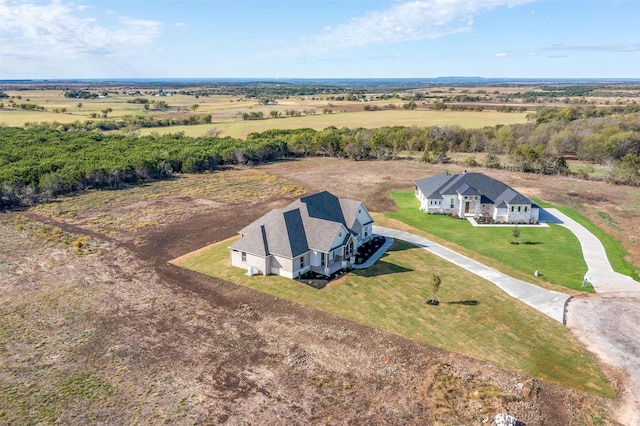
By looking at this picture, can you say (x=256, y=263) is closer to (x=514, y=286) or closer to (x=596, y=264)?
(x=514, y=286)

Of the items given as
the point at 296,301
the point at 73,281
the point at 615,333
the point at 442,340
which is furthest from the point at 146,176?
the point at 615,333

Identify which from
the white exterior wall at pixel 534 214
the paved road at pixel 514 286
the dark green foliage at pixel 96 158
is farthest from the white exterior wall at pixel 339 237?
the dark green foliage at pixel 96 158

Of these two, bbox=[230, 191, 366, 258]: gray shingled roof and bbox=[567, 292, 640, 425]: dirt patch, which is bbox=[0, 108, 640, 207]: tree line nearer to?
bbox=[230, 191, 366, 258]: gray shingled roof

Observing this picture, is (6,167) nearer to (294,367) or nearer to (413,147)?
(294,367)

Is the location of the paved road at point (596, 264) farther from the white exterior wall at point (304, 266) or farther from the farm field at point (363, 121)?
the farm field at point (363, 121)

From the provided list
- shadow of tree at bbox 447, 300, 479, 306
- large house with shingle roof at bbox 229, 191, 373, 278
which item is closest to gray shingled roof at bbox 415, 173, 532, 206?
large house with shingle roof at bbox 229, 191, 373, 278
